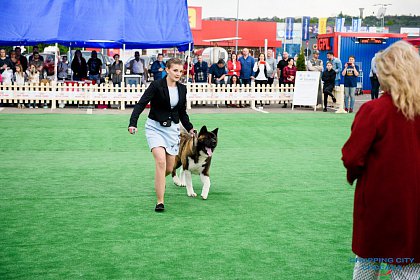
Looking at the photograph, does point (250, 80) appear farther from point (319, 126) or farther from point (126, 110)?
point (319, 126)

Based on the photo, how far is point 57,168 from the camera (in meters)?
11.7

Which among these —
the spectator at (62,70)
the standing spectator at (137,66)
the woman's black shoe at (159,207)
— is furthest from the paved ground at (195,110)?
the woman's black shoe at (159,207)

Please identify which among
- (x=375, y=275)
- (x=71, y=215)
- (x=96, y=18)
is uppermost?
(x=96, y=18)

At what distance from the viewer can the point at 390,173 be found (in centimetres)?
400

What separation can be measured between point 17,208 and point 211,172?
3963 mm

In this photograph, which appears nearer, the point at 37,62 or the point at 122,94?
the point at 122,94

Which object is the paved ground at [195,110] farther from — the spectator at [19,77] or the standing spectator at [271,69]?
the standing spectator at [271,69]

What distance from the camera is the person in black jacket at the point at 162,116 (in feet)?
27.0

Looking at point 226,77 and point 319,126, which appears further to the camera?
point 226,77

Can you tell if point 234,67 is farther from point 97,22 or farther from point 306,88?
point 97,22

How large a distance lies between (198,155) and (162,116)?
87 cm

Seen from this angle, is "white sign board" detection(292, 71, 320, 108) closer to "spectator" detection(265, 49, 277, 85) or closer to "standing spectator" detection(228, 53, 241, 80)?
"spectator" detection(265, 49, 277, 85)

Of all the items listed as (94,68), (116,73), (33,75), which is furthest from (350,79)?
(33,75)

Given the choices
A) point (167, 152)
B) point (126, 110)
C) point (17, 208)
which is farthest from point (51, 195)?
point (126, 110)
